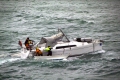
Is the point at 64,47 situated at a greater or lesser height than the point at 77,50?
greater

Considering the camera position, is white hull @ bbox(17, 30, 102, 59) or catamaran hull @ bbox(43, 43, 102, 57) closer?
white hull @ bbox(17, 30, 102, 59)

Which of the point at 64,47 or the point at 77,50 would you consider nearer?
the point at 64,47

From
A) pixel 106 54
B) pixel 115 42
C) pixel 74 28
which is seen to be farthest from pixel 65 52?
pixel 74 28

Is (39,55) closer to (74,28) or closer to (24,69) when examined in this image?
(24,69)

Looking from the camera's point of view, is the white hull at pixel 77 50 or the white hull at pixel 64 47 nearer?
the white hull at pixel 64 47

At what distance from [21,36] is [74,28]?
12.9 m

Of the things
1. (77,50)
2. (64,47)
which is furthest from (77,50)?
(64,47)

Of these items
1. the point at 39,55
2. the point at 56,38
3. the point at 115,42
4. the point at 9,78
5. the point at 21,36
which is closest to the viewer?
the point at 9,78

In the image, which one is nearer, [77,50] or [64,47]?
[64,47]

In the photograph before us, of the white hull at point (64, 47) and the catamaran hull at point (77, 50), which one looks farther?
the catamaran hull at point (77, 50)

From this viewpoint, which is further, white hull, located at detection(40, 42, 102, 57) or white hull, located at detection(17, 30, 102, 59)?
white hull, located at detection(40, 42, 102, 57)

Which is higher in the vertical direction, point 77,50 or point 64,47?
point 64,47

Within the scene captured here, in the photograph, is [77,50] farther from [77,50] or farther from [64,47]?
[64,47]

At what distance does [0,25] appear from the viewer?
67.4 m
